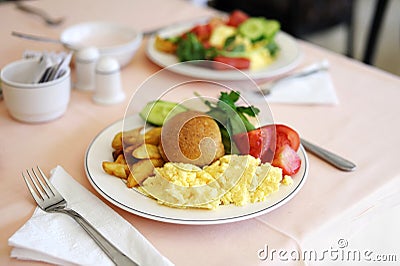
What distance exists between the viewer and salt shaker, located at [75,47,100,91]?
1.24m

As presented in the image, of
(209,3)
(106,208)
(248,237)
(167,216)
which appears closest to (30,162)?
(106,208)

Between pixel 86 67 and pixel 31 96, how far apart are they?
0.21 metres

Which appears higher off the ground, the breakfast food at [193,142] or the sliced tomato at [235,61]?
the breakfast food at [193,142]

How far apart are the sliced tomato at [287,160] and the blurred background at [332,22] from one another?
2.20 m

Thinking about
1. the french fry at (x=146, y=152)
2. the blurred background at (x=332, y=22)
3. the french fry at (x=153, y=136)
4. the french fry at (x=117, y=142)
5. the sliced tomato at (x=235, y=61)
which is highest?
the french fry at (x=146, y=152)

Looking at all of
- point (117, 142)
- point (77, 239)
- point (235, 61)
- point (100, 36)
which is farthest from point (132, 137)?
point (100, 36)

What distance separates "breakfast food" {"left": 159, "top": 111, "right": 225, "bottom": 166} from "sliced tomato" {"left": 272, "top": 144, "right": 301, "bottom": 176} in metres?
0.10

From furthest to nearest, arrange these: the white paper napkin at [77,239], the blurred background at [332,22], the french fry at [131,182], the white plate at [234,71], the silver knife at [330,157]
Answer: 1. the blurred background at [332,22]
2. the white plate at [234,71]
3. the silver knife at [330,157]
4. the french fry at [131,182]
5. the white paper napkin at [77,239]

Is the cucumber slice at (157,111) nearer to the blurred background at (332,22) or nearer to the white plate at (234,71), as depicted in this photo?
the white plate at (234,71)

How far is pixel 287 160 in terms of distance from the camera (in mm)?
888

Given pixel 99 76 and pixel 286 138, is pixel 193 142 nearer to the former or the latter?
pixel 286 138

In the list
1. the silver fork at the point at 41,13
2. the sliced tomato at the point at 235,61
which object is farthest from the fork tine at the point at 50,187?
the silver fork at the point at 41,13

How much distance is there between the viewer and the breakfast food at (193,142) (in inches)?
33.7

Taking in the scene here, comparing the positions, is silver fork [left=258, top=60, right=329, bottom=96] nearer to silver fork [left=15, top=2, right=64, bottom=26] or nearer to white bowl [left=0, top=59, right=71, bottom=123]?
white bowl [left=0, top=59, right=71, bottom=123]
